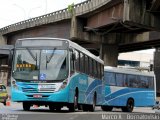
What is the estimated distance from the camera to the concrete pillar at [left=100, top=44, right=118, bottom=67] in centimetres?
5531

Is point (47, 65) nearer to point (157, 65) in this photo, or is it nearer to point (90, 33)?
point (90, 33)

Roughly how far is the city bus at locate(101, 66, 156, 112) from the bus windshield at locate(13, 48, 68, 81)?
1138cm

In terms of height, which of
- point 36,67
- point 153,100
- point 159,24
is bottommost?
point 153,100

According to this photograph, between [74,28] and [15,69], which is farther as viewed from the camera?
[74,28]

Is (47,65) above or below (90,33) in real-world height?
below

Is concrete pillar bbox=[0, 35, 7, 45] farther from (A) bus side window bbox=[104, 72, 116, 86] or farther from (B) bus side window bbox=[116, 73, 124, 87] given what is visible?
(A) bus side window bbox=[104, 72, 116, 86]

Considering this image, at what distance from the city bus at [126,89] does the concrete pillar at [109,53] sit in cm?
1885

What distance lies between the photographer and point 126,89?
112ft

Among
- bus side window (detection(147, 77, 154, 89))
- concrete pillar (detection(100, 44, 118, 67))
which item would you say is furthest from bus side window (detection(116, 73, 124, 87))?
concrete pillar (detection(100, 44, 118, 67))

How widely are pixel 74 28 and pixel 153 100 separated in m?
16.2

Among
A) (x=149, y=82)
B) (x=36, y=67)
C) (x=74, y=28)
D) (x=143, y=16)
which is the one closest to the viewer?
(x=36, y=67)

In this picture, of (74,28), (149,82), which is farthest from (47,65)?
(74,28)

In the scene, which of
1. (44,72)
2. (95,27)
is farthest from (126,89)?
(44,72)

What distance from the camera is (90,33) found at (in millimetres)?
52125
